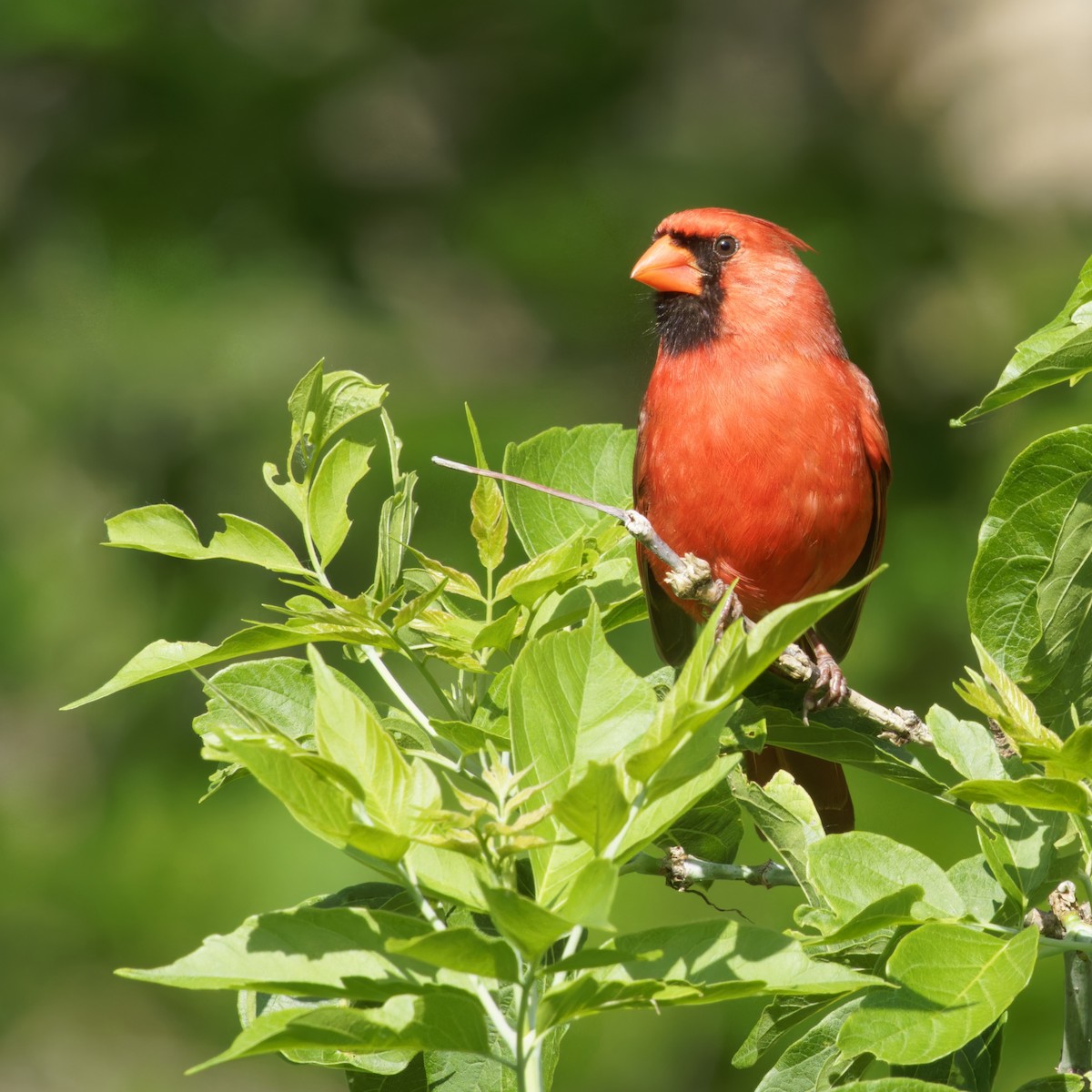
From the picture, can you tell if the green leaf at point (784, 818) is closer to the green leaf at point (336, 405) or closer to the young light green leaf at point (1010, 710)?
the young light green leaf at point (1010, 710)

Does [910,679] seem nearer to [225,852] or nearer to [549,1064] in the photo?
[225,852]

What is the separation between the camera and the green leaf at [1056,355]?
1.47m

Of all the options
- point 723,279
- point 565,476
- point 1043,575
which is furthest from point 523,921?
point 723,279

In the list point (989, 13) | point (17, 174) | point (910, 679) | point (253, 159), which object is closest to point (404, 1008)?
point (910, 679)

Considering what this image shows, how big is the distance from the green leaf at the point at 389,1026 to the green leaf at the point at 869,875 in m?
0.36

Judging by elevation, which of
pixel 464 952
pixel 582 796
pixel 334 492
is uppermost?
pixel 334 492

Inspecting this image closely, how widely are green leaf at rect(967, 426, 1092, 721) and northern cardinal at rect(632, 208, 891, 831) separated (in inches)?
28.7

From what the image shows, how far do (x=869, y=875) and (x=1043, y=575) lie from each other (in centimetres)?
43

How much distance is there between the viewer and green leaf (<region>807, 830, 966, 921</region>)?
4.34 ft

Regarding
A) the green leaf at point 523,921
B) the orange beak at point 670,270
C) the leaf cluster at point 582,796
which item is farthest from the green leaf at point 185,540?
the orange beak at point 670,270

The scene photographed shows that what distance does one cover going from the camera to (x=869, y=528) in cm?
282

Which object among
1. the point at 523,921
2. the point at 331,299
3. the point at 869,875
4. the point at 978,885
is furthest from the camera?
the point at 331,299

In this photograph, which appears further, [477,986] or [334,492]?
[334,492]

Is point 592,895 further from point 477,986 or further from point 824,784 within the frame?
point 824,784
